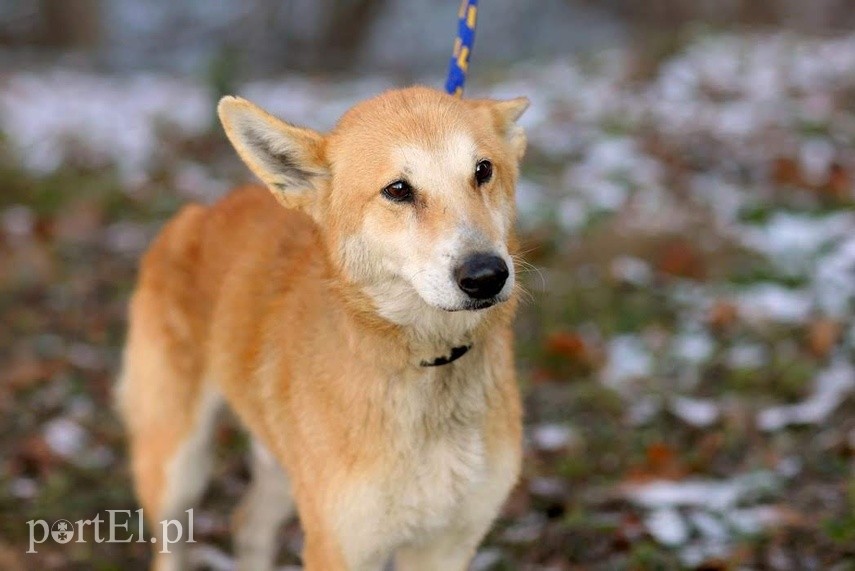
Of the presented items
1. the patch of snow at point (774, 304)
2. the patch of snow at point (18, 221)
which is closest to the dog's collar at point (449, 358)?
the patch of snow at point (774, 304)

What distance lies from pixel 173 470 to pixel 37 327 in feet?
9.65

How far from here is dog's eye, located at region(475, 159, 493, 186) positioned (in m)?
3.12

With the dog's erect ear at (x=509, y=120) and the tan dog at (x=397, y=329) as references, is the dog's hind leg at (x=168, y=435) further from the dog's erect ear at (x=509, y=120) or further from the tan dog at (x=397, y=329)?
the dog's erect ear at (x=509, y=120)

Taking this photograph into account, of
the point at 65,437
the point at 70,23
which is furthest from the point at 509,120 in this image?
the point at 70,23

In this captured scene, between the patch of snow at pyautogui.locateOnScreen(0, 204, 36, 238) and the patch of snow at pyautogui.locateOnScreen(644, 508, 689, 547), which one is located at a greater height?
the patch of snow at pyautogui.locateOnScreen(0, 204, 36, 238)

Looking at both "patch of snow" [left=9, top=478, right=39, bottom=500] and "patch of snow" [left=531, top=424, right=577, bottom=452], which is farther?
"patch of snow" [left=531, top=424, right=577, bottom=452]

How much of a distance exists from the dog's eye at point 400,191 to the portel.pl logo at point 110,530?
1992 mm

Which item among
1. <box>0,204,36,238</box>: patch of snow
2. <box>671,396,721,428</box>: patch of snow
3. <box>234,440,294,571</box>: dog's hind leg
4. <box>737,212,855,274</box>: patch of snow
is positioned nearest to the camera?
<box>234,440,294,571</box>: dog's hind leg

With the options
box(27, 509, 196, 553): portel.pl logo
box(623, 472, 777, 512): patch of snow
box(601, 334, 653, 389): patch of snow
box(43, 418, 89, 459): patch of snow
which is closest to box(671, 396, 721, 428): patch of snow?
box(601, 334, 653, 389): patch of snow

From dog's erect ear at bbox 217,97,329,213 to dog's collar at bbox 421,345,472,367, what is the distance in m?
0.67

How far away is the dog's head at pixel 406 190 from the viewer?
285 centimetres

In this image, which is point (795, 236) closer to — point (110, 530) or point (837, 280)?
point (837, 280)

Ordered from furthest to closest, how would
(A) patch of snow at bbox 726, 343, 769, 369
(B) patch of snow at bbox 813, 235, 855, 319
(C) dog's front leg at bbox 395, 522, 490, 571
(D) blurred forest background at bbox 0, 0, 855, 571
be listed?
(B) patch of snow at bbox 813, 235, 855, 319
(A) patch of snow at bbox 726, 343, 769, 369
(D) blurred forest background at bbox 0, 0, 855, 571
(C) dog's front leg at bbox 395, 522, 490, 571

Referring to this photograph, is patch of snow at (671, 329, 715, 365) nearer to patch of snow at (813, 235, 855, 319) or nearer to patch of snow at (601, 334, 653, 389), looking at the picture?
patch of snow at (601, 334, 653, 389)
